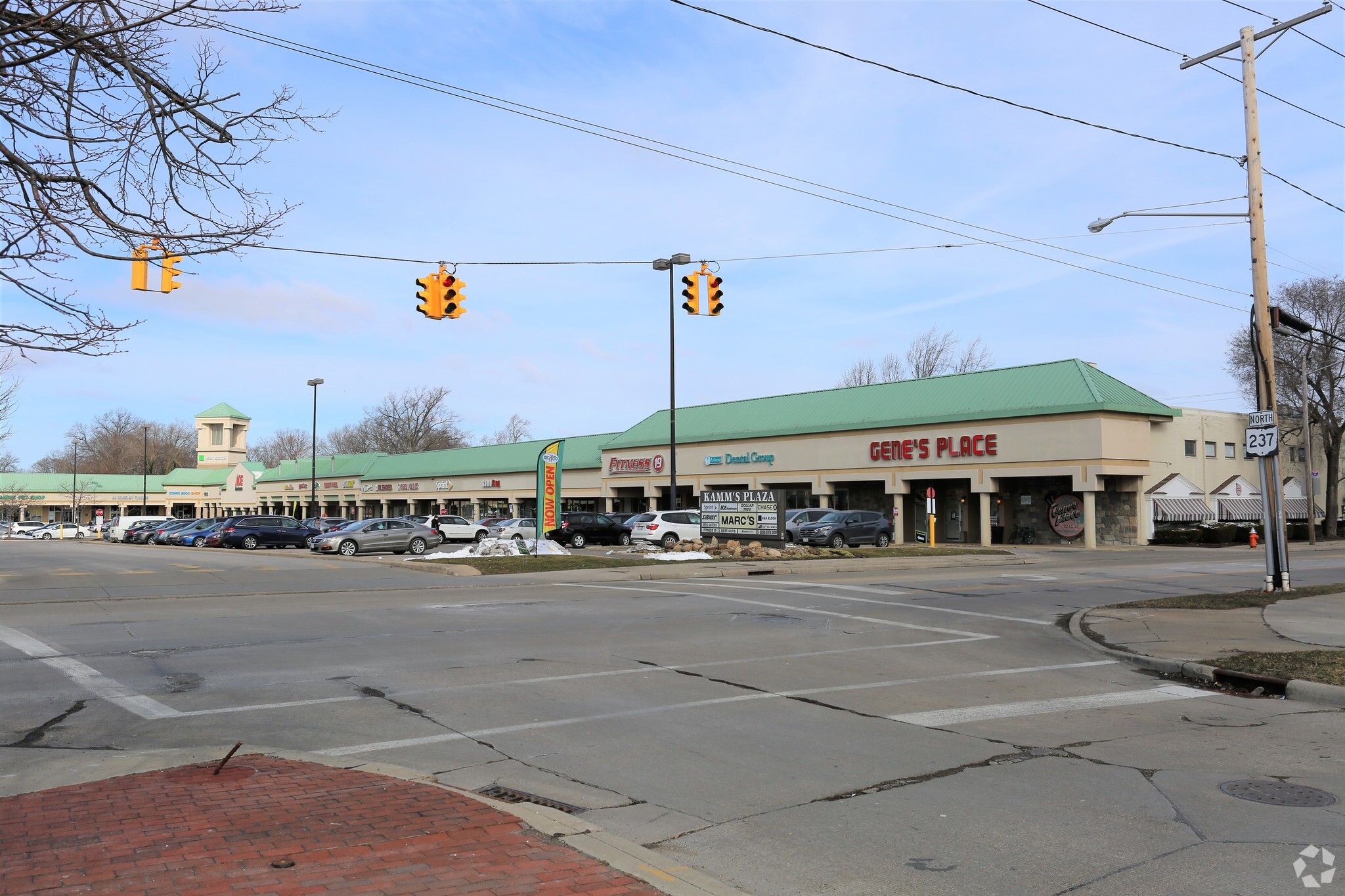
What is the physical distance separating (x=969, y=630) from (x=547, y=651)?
662 cm

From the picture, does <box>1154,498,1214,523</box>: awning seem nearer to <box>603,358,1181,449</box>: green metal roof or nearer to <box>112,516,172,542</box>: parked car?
<box>603,358,1181,449</box>: green metal roof

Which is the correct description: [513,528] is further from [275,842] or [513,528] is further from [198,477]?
[198,477]

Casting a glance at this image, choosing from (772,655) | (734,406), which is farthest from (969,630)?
(734,406)

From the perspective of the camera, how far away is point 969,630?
14.9m

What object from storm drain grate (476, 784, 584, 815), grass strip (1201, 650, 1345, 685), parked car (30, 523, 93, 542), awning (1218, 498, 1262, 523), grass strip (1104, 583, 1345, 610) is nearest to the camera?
storm drain grate (476, 784, 584, 815)

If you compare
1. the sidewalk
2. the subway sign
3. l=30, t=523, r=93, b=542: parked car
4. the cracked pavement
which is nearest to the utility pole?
the cracked pavement

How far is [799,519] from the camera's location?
40.2m

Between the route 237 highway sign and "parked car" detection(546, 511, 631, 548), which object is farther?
"parked car" detection(546, 511, 631, 548)

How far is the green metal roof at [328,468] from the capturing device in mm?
91625

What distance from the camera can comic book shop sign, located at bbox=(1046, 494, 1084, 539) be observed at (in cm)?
4406

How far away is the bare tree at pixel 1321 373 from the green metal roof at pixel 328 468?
71.3 meters

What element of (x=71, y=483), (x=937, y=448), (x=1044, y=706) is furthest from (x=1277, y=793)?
(x=71, y=483)

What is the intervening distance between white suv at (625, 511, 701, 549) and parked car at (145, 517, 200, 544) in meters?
31.1

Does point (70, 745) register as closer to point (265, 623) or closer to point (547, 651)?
point (547, 651)
